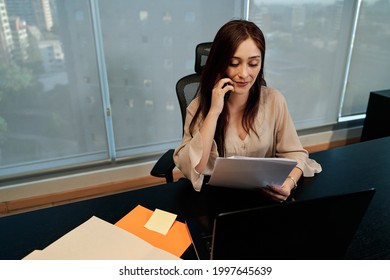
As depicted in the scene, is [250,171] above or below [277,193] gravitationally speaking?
above

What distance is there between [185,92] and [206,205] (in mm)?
665

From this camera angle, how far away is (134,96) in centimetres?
224

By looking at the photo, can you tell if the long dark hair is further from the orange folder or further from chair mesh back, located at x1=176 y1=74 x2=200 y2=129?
the orange folder

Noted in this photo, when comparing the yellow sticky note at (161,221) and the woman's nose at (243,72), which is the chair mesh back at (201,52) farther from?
the yellow sticky note at (161,221)

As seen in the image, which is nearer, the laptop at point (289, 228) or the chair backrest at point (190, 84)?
the laptop at point (289, 228)

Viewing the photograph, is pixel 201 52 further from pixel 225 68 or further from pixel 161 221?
pixel 161 221

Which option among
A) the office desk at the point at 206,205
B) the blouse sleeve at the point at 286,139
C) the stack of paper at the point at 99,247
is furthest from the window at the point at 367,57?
the stack of paper at the point at 99,247

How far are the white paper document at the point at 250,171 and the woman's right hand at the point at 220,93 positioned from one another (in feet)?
0.95

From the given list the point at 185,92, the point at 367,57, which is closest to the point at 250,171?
the point at 185,92

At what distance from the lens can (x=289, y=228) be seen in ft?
2.10

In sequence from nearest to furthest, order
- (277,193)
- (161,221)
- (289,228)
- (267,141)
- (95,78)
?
1. (289,228)
2. (161,221)
3. (277,193)
4. (267,141)
5. (95,78)

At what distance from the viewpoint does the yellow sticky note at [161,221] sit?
3.06ft

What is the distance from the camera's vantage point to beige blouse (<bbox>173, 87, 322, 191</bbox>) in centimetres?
126
